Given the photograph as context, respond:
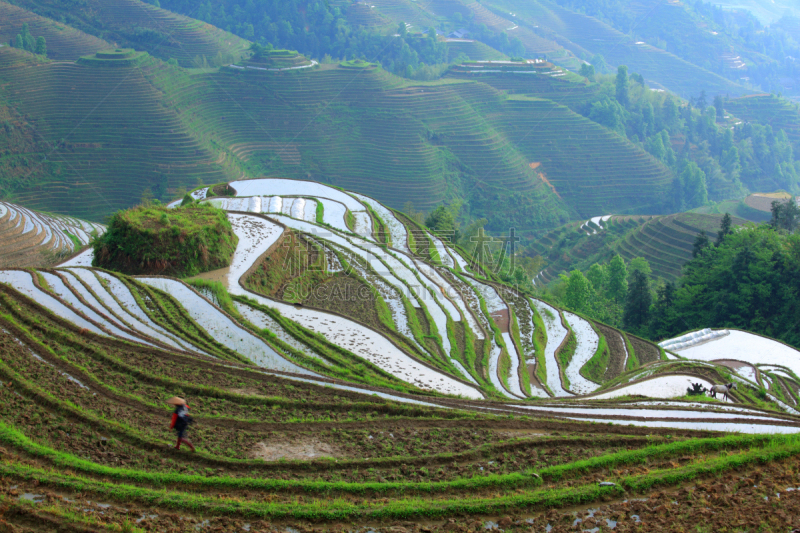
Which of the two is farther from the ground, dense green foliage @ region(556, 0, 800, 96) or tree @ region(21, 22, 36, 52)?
dense green foliage @ region(556, 0, 800, 96)

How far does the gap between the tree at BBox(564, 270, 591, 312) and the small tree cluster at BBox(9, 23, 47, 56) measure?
8081 centimetres

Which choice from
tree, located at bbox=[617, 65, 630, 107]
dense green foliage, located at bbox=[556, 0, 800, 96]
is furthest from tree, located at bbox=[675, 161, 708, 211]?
dense green foliage, located at bbox=[556, 0, 800, 96]

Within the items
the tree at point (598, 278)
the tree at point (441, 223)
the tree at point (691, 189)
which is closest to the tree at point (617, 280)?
the tree at point (598, 278)

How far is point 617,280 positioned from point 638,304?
617 centimetres

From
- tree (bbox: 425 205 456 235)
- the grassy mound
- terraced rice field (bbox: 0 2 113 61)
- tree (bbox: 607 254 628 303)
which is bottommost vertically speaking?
the grassy mound

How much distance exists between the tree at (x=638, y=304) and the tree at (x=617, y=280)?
209 inches

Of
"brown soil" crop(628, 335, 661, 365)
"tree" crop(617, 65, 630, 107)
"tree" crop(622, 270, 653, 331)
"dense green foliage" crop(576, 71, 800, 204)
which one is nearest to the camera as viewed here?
"brown soil" crop(628, 335, 661, 365)

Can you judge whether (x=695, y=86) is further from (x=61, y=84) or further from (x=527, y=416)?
(x=527, y=416)

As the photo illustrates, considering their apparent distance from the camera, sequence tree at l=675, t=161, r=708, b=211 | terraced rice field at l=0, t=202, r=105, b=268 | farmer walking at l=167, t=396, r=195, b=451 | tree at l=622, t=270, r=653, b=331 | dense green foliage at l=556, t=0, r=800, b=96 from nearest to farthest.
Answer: farmer walking at l=167, t=396, r=195, b=451 < terraced rice field at l=0, t=202, r=105, b=268 < tree at l=622, t=270, r=653, b=331 < tree at l=675, t=161, r=708, b=211 < dense green foliage at l=556, t=0, r=800, b=96

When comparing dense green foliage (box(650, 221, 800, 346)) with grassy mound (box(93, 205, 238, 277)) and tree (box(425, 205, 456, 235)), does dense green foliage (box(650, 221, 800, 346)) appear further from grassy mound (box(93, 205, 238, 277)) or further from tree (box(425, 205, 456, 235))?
grassy mound (box(93, 205, 238, 277))

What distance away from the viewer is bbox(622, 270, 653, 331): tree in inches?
1315

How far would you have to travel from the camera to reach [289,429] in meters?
8.71

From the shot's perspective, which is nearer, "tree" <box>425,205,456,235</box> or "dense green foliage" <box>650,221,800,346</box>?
"dense green foliage" <box>650,221,800,346</box>

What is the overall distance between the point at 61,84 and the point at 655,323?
74.9m
